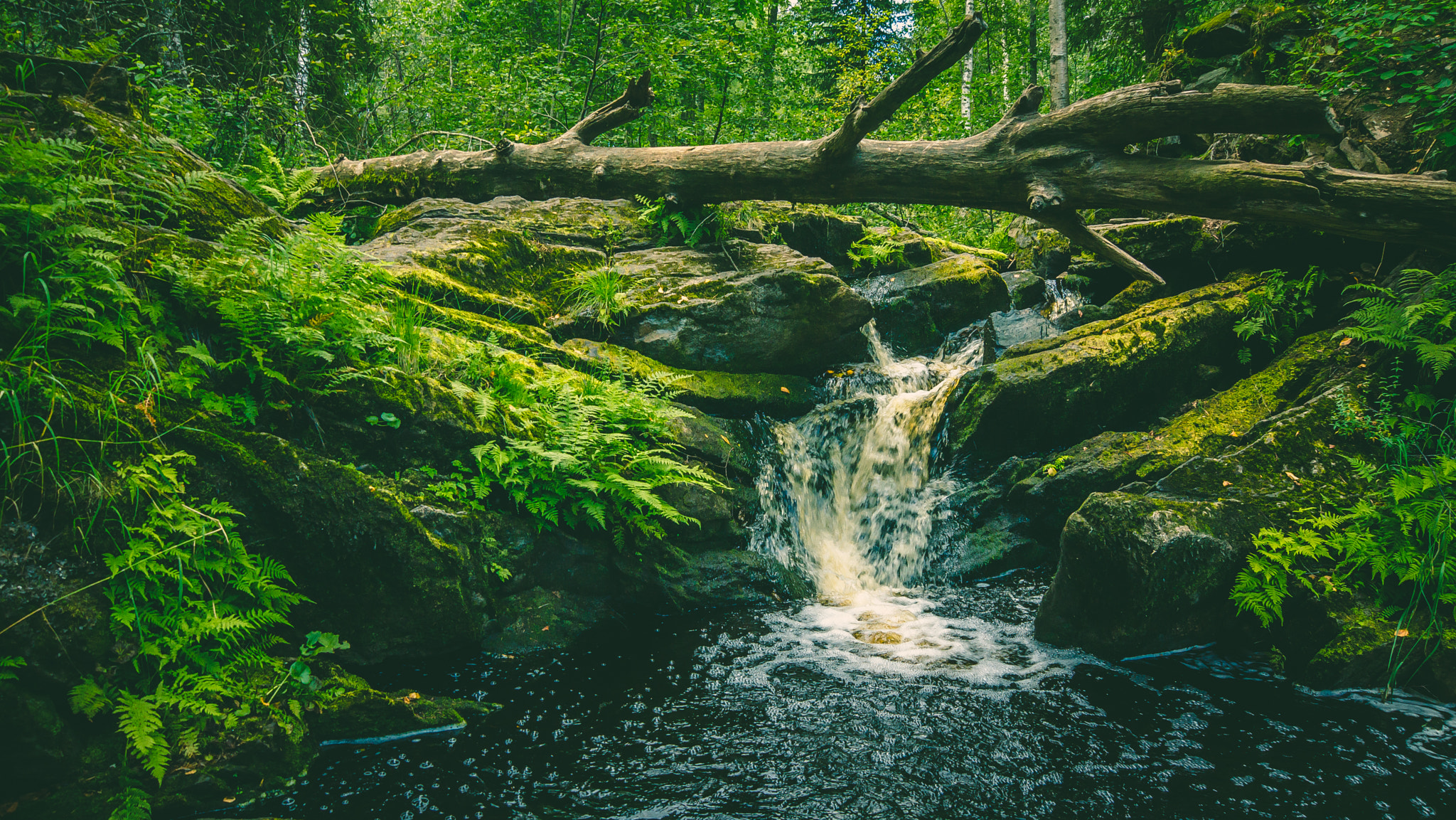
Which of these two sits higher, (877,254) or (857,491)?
(877,254)

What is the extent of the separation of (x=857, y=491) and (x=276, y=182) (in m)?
8.15

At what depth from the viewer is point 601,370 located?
6645mm

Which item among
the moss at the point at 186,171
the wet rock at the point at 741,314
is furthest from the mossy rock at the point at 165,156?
the wet rock at the point at 741,314

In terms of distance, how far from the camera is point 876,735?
378cm

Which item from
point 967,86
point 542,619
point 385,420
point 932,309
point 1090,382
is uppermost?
point 967,86

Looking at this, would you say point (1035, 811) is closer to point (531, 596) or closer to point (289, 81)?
point (531, 596)

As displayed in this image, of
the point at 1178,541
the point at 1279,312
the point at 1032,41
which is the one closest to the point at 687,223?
the point at 1178,541

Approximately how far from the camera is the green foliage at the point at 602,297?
7.57 meters

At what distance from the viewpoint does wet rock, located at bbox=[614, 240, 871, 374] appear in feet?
25.1

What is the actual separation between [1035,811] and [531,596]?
11.6ft

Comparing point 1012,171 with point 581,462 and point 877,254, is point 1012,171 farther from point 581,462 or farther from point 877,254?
point 581,462

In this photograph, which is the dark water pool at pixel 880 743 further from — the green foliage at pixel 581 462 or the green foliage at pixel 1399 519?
the green foliage at pixel 581 462

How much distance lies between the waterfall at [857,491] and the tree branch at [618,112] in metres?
4.69

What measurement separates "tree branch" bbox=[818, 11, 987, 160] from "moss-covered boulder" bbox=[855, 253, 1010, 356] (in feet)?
8.58
